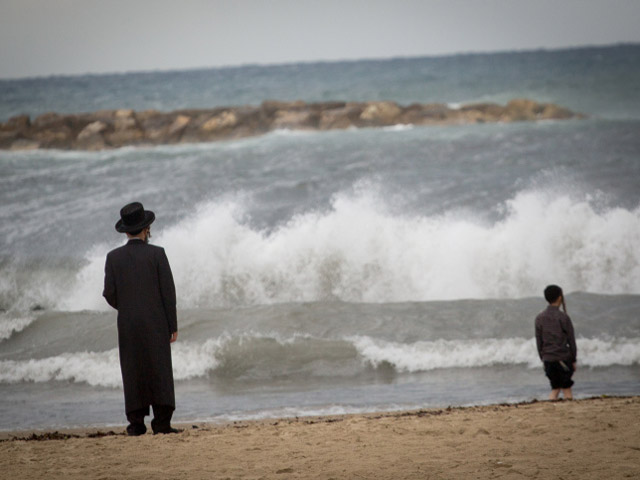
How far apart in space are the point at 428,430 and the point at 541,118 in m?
16.2

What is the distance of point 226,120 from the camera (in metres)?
18.6

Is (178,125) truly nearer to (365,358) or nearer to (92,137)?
(92,137)

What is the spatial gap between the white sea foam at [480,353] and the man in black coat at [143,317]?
11.9 ft

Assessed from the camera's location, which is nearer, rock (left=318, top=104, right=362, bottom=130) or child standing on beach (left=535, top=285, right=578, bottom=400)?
child standing on beach (left=535, top=285, right=578, bottom=400)

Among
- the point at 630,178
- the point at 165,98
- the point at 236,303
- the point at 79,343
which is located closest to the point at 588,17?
the point at 630,178

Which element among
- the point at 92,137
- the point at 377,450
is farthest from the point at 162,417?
the point at 92,137

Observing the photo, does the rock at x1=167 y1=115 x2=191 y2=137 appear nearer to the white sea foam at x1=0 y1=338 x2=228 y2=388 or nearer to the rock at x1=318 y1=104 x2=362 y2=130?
the rock at x1=318 y1=104 x2=362 y2=130

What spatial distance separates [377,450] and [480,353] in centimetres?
379

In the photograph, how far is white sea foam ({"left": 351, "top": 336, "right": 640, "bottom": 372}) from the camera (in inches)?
290

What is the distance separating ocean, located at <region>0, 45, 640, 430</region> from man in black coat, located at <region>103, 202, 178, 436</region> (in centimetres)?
189

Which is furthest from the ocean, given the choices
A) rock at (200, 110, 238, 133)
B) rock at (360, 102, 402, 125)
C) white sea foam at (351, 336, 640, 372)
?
rock at (200, 110, 238, 133)

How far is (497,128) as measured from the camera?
18250mm

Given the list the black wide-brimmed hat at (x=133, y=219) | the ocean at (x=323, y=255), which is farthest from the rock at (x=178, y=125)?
the black wide-brimmed hat at (x=133, y=219)

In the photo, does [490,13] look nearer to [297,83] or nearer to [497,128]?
[497,128]
